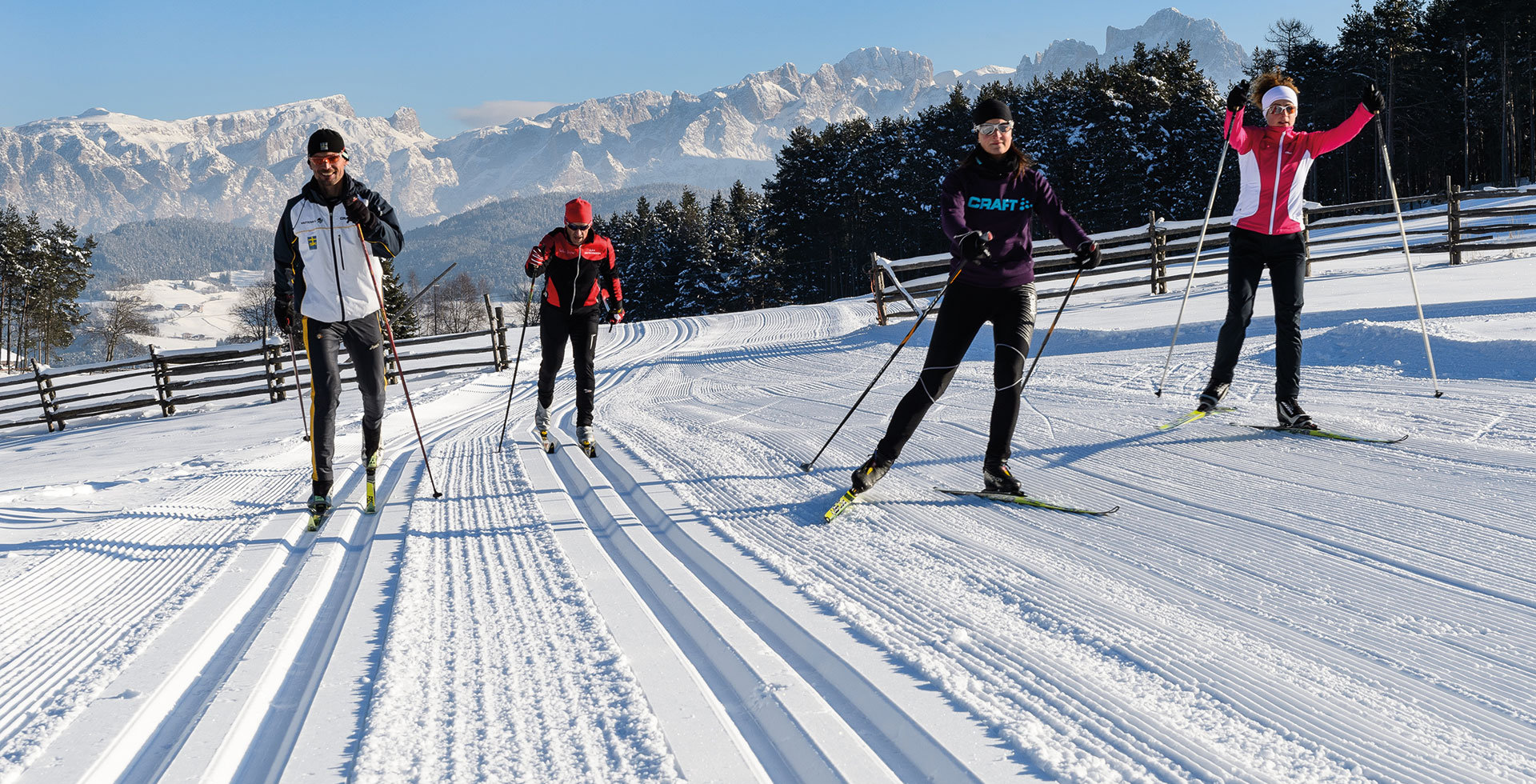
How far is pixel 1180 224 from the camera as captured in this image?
14.3 metres

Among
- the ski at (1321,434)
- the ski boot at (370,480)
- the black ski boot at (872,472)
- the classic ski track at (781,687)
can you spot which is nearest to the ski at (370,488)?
the ski boot at (370,480)

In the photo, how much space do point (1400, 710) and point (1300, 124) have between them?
5365 cm

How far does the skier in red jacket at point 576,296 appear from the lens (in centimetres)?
588

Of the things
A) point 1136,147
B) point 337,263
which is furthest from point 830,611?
point 1136,147

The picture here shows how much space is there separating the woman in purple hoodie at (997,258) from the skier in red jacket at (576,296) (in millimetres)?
2834

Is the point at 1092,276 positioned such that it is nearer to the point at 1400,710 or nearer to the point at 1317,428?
the point at 1317,428

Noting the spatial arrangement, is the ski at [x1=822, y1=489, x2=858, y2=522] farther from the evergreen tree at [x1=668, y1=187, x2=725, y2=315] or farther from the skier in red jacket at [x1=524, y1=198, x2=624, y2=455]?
the evergreen tree at [x1=668, y1=187, x2=725, y2=315]

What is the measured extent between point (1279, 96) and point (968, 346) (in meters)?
2.51

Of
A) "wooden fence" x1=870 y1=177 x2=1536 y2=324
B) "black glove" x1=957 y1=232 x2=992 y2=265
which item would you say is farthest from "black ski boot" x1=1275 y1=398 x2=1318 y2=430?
"wooden fence" x1=870 y1=177 x2=1536 y2=324

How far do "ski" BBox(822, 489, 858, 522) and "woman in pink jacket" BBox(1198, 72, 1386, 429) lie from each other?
94.9 inches

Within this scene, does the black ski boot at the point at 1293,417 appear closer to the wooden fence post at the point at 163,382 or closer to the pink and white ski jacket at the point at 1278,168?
the pink and white ski jacket at the point at 1278,168

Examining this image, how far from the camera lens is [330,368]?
4297mm

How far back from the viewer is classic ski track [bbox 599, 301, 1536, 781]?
1.79 metres

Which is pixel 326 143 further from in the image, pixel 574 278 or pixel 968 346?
pixel 968 346
